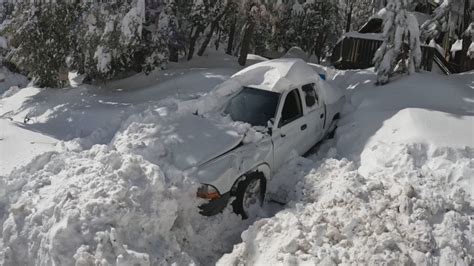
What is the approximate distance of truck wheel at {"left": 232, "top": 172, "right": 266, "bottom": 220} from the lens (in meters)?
5.99

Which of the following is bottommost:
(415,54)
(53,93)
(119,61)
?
(53,93)

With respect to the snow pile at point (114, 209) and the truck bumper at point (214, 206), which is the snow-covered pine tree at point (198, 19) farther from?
the truck bumper at point (214, 206)

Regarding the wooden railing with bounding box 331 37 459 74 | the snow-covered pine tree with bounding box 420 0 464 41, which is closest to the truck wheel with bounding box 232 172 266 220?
the snow-covered pine tree with bounding box 420 0 464 41

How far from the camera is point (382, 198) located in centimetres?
543

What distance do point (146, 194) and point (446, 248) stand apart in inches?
131

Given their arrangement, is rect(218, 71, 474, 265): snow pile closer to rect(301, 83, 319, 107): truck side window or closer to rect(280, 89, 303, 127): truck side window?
rect(280, 89, 303, 127): truck side window

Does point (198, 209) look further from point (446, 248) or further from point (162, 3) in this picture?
point (162, 3)

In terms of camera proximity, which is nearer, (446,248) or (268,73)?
(446,248)

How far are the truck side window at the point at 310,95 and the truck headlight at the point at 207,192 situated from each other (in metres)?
2.82

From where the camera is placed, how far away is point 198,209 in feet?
18.1

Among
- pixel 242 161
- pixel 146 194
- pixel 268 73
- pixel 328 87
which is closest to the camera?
pixel 146 194

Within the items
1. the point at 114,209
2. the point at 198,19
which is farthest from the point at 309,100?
the point at 198,19

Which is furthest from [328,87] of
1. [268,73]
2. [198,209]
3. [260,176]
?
[198,209]

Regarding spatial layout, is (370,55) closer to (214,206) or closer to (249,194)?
(249,194)
